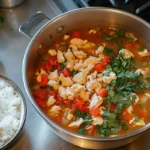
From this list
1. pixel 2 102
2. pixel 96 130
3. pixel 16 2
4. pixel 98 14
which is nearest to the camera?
pixel 96 130

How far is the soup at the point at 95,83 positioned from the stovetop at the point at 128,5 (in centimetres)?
12

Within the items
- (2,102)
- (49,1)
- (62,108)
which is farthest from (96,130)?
(49,1)

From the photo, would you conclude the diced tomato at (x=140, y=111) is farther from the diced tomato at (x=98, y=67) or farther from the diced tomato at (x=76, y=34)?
the diced tomato at (x=76, y=34)

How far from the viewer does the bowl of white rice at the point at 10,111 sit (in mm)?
1155

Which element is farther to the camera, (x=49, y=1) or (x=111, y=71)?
(x=49, y=1)

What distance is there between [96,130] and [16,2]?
0.76 m

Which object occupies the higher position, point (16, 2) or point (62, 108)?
point (16, 2)

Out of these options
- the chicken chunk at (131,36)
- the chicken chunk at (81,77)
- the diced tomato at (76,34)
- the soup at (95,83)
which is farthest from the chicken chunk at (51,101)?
the chicken chunk at (131,36)

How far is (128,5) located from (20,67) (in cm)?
52

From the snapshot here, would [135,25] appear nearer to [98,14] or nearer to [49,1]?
[98,14]

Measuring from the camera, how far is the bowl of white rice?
3.79ft

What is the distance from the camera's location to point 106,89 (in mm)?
1207

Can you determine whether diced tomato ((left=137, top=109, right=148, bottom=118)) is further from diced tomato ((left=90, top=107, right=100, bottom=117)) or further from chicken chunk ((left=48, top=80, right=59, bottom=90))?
chicken chunk ((left=48, top=80, right=59, bottom=90))

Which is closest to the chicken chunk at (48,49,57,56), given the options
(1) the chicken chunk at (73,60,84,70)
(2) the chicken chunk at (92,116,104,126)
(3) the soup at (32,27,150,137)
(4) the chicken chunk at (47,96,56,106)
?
(3) the soup at (32,27,150,137)
